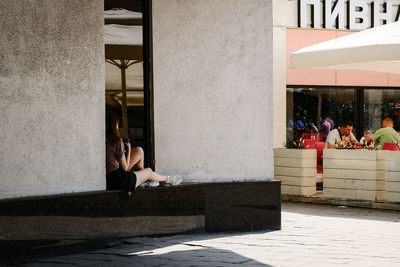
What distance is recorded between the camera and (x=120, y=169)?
8.86 meters

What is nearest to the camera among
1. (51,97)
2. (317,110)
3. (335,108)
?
(51,97)

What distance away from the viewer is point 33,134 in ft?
26.0

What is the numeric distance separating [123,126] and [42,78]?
67.3 inches

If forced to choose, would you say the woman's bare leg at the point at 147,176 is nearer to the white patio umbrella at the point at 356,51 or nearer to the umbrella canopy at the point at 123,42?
the umbrella canopy at the point at 123,42

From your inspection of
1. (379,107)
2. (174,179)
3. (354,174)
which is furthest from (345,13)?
(174,179)

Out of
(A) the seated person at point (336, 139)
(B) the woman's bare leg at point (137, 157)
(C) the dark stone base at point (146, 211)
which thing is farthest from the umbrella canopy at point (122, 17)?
(A) the seated person at point (336, 139)

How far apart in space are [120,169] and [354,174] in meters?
5.27

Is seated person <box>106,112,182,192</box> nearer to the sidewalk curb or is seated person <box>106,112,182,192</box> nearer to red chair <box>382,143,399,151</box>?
the sidewalk curb

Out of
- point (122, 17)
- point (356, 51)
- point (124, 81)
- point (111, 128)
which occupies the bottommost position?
point (111, 128)

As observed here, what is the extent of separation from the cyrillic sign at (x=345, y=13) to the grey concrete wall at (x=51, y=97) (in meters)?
9.67

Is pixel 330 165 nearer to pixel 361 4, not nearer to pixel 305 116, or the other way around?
pixel 305 116

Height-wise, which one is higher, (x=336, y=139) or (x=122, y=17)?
(x=122, y=17)

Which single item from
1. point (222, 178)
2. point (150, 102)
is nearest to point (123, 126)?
point (150, 102)

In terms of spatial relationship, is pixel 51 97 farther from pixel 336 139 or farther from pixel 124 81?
pixel 336 139
